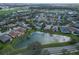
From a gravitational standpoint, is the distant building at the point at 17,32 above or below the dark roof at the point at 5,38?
above

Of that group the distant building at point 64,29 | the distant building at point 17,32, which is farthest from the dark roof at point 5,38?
the distant building at point 64,29

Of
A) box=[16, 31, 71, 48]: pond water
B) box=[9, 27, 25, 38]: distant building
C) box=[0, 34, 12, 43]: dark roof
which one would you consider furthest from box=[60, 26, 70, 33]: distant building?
box=[0, 34, 12, 43]: dark roof

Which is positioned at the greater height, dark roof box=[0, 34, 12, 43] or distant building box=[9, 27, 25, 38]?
distant building box=[9, 27, 25, 38]

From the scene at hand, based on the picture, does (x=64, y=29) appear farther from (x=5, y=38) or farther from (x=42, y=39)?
(x=5, y=38)

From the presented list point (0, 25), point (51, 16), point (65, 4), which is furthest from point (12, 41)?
point (65, 4)

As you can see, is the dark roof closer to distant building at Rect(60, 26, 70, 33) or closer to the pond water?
the pond water

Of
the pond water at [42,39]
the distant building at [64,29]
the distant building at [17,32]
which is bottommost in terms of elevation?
the pond water at [42,39]

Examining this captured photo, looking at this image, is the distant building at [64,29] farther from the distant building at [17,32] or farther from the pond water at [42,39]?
the distant building at [17,32]

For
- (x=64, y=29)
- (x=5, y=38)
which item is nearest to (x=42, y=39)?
(x=64, y=29)
